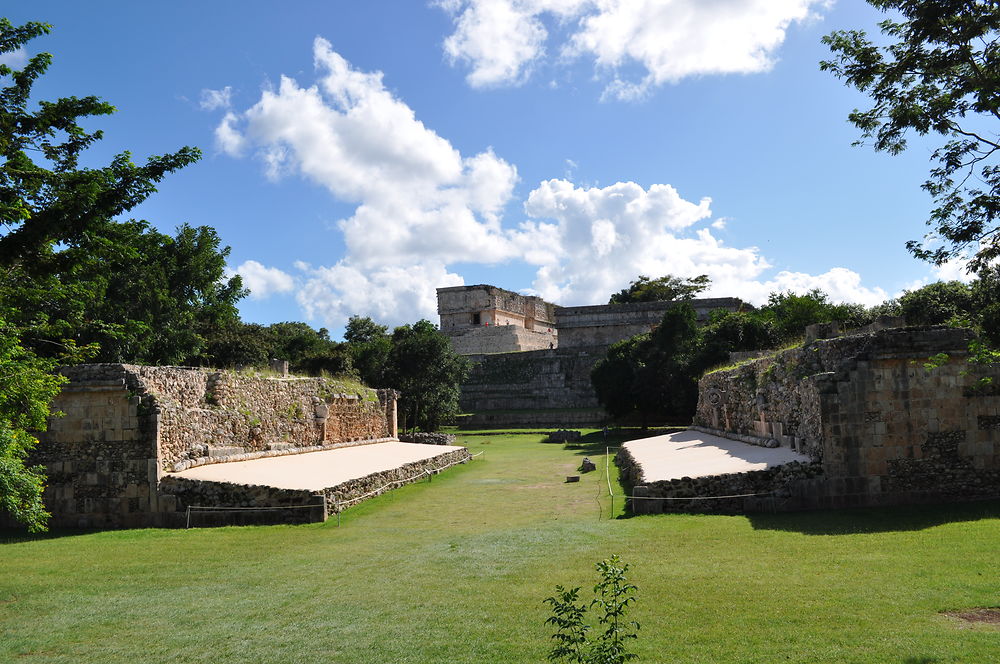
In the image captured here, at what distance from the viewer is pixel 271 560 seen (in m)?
7.79

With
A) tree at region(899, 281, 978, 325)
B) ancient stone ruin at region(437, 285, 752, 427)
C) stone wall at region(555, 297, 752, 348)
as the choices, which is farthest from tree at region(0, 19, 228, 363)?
stone wall at region(555, 297, 752, 348)

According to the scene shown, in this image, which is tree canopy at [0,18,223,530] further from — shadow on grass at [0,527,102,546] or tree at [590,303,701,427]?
tree at [590,303,701,427]

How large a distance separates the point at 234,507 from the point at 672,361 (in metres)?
22.6

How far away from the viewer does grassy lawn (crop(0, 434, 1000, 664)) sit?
473cm

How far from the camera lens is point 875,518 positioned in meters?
8.73

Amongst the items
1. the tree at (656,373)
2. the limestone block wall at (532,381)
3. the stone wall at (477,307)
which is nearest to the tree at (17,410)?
the tree at (656,373)

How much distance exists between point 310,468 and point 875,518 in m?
9.79

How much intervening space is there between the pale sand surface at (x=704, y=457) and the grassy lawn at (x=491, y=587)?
4.21 ft

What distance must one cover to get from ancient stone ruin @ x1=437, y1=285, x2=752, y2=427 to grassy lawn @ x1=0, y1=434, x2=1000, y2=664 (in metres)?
27.1

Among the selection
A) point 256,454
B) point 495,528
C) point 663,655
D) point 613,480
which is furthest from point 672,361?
point 663,655

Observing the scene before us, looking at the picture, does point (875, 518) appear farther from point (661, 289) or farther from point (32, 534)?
point (661, 289)

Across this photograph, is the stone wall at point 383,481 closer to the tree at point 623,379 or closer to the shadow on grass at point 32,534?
the shadow on grass at point 32,534

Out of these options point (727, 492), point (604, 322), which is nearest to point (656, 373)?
point (604, 322)

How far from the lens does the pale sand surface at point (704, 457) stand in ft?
34.1
